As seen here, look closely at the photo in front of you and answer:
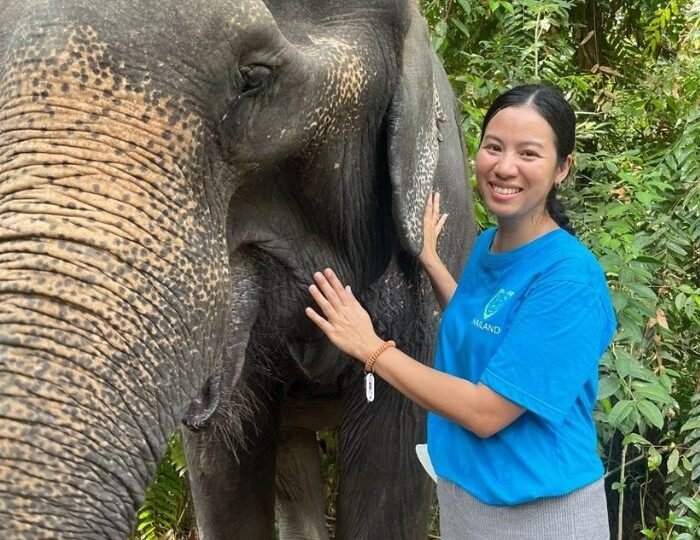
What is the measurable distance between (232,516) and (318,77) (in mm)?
1526

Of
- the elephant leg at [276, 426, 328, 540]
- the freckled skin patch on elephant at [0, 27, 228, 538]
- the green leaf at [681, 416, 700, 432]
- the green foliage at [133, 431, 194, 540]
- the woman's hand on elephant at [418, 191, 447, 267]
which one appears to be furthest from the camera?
the green foliage at [133, 431, 194, 540]

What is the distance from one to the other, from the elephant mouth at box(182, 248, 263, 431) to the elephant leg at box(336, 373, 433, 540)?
579 millimetres

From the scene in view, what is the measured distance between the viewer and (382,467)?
2.85 metres

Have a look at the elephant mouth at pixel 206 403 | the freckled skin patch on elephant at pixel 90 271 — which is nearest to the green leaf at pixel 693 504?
the elephant mouth at pixel 206 403

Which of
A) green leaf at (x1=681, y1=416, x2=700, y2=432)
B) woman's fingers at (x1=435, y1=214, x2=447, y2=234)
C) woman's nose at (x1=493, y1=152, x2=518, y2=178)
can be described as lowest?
green leaf at (x1=681, y1=416, x2=700, y2=432)

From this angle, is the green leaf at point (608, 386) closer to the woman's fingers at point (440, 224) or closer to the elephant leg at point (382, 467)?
the elephant leg at point (382, 467)

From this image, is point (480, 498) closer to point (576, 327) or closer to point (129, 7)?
point (576, 327)

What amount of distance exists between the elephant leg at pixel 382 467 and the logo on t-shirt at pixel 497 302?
0.75 m

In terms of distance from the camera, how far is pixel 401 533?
2.89 metres

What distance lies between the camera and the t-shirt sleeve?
6.40 ft

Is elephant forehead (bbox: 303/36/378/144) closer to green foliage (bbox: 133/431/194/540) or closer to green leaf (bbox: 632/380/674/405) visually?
green leaf (bbox: 632/380/674/405)

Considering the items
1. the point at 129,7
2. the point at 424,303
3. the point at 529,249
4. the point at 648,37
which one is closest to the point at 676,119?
the point at 648,37

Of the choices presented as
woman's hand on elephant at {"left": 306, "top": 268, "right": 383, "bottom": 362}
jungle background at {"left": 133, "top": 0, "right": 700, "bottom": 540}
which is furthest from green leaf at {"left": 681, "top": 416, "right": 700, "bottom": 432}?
woman's hand on elephant at {"left": 306, "top": 268, "right": 383, "bottom": 362}

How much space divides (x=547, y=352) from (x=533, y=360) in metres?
0.03
